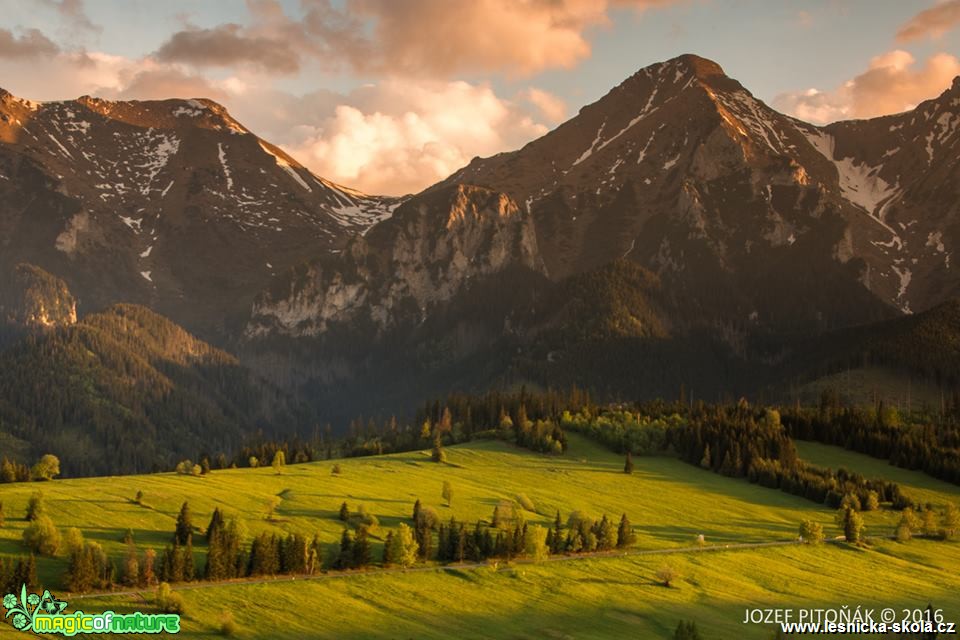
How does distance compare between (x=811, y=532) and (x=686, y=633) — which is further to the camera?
(x=811, y=532)

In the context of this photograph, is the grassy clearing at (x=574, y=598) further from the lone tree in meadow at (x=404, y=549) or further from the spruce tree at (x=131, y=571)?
the spruce tree at (x=131, y=571)

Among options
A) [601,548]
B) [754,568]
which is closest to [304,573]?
[601,548]

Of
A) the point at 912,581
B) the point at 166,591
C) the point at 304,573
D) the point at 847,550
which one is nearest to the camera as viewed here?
the point at 166,591

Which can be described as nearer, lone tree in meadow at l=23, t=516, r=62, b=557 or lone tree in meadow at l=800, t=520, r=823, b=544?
lone tree in meadow at l=23, t=516, r=62, b=557

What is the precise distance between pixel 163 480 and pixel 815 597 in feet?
346

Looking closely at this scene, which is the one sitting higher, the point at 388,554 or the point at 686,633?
the point at 388,554

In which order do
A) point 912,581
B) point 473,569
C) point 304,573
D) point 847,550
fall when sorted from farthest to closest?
point 847,550 → point 912,581 → point 473,569 → point 304,573

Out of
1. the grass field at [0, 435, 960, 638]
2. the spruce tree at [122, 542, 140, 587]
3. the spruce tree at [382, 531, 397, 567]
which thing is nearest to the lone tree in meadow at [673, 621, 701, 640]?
the grass field at [0, 435, 960, 638]

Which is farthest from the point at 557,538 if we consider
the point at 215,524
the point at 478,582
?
the point at 215,524

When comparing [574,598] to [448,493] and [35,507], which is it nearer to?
[448,493]

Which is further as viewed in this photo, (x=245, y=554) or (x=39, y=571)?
(x=245, y=554)

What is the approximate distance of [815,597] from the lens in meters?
158

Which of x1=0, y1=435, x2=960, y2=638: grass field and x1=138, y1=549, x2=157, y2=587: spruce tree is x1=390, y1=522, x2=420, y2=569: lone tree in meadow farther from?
x1=138, y1=549, x2=157, y2=587: spruce tree

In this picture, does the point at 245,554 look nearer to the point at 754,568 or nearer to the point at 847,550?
the point at 754,568
